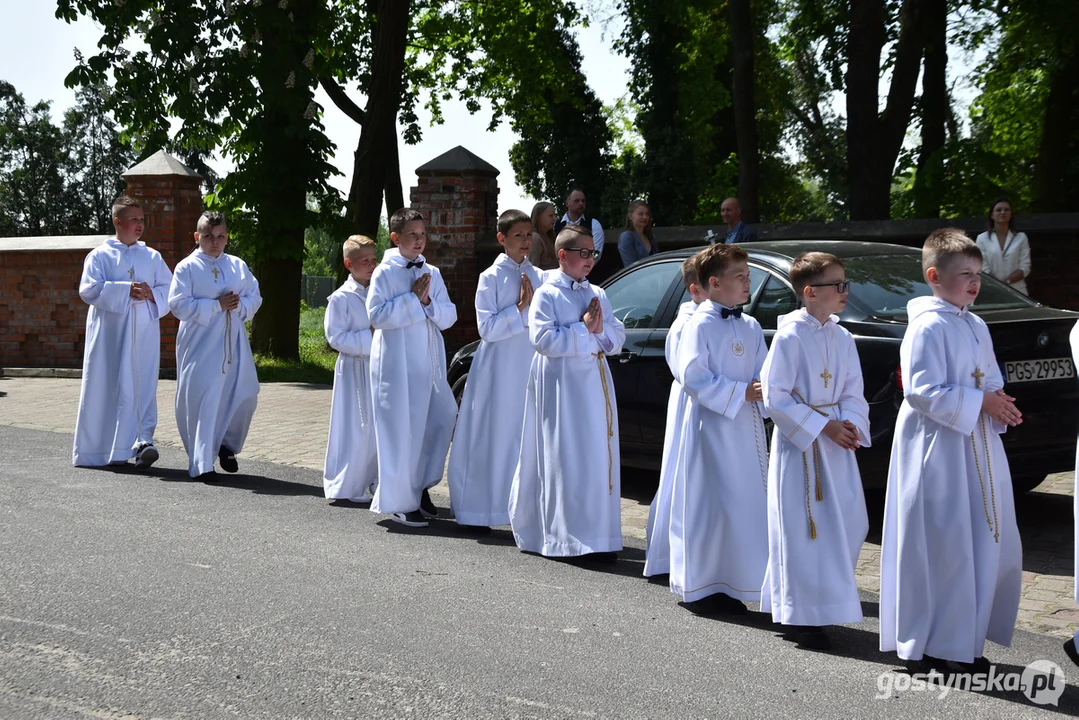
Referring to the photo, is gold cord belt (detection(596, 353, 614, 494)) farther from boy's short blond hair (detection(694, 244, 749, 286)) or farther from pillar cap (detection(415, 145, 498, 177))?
pillar cap (detection(415, 145, 498, 177))

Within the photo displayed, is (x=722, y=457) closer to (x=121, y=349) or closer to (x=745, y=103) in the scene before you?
(x=121, y=349)

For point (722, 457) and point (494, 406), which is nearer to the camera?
point (722, 457)

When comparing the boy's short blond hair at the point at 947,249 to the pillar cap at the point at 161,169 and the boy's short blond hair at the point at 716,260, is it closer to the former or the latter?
the boy's short blond hair at the point at 716,260

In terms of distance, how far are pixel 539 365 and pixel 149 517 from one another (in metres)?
2.71

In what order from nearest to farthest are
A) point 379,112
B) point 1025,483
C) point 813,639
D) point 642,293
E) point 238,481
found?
point 813,639
point 1025,483
point 642,293
point 238,481
point 379,112

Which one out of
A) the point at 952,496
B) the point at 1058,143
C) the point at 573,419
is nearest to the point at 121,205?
the point at 573,419

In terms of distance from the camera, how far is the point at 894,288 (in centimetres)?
785

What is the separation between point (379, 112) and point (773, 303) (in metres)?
11.3

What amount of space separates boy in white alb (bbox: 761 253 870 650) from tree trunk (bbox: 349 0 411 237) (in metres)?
13.6

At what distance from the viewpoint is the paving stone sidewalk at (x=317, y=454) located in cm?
625

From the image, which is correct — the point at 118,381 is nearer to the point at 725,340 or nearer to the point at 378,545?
the point at 378,545

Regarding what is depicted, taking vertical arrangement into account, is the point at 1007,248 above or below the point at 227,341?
above

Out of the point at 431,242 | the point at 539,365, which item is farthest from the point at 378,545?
the point at 431,242

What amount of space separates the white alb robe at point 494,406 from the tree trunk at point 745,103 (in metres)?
14.3
